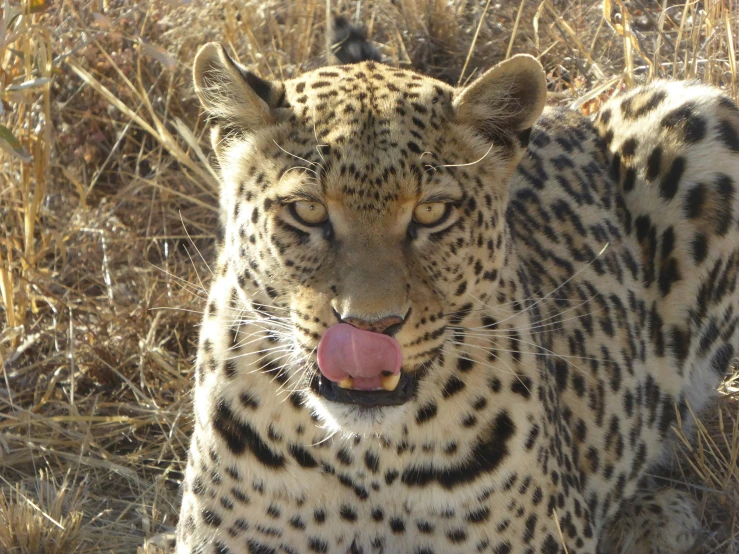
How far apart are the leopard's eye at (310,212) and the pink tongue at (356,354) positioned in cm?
33

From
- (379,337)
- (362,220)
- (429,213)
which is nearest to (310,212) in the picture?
(362,220)

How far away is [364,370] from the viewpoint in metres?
3.12

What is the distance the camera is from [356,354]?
3.09 metres

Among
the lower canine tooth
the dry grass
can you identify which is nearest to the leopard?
the lower canine tooth

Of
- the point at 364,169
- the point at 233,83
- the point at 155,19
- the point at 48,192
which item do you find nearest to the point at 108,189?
the point at 48,192

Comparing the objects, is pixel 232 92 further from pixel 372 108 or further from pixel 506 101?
pixel 506 101

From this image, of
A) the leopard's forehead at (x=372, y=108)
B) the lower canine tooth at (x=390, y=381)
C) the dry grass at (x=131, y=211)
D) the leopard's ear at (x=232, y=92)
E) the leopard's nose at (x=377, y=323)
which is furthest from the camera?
the dry grass at (x=131, y=211)

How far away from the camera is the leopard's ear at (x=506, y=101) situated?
3486 mm

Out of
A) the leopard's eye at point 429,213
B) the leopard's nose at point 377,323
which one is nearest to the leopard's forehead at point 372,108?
the leopard's eye at point 429,213

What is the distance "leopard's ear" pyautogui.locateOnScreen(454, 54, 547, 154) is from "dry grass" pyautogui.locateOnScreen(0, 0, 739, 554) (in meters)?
1.39

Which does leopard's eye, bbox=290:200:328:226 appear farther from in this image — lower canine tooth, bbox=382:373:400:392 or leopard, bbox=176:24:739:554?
lower canine tooth, bbox=382:373:400:392

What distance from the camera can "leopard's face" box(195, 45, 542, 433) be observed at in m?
3.17

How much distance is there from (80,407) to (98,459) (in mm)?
393

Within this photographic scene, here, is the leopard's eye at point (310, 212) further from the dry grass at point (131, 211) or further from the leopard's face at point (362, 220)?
the dry grass at point (131, 211)
